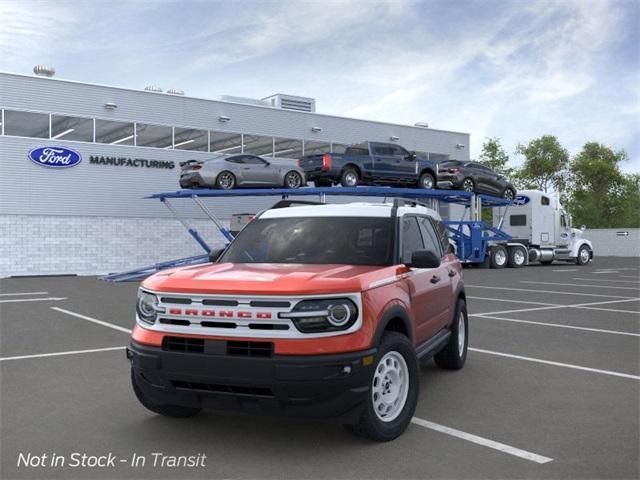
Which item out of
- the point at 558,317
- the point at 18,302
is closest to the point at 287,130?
the point at 18,302

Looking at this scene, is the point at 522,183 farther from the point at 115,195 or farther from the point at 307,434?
the point at 307,434

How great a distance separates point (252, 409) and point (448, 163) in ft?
79.1

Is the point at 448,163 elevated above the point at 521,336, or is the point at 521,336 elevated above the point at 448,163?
the point at 448,163

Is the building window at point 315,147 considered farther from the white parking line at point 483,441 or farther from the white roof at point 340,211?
the white parking line at point 483,441

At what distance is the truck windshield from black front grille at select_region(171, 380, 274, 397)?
4.70ft

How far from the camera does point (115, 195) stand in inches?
1109

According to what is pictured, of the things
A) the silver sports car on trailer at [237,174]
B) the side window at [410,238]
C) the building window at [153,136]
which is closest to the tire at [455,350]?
the side window at [410,238]

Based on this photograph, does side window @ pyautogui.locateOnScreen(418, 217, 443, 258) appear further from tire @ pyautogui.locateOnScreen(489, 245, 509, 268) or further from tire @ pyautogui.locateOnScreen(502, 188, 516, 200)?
tire @ pyautogui.locateOnScreen(502, 188, 516, 200)

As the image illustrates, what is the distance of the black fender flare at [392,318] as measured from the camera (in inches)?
177

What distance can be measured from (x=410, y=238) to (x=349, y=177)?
59.4ft

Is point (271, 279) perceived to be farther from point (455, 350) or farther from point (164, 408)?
point (455, 350)

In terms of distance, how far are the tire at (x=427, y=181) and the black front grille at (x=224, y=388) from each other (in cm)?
2213

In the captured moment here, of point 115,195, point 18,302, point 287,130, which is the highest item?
point 287,130

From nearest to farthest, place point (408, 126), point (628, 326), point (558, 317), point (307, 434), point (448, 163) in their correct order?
point (307, 434) < point (628, 326) < point (558, 317) < point (448, 163) < point (408, 126)
